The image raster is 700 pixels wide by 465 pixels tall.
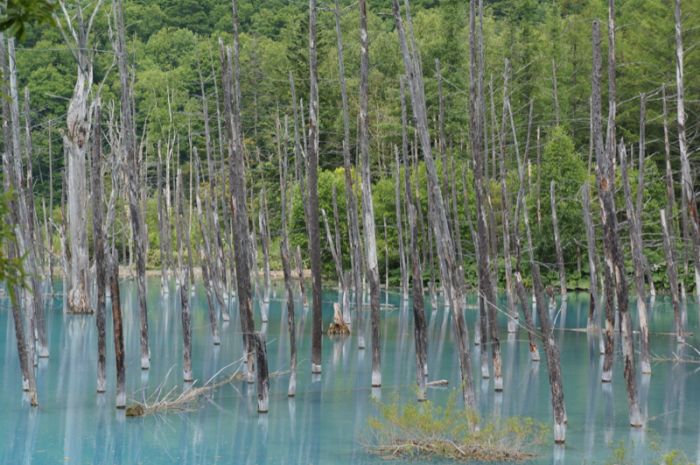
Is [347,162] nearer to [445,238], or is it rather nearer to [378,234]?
[445,238]

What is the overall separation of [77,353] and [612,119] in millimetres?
11399

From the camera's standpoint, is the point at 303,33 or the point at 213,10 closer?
the point at 303,33

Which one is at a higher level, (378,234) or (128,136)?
(128,136)

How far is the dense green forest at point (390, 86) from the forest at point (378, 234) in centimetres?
17

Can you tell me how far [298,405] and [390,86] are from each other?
32402 mm

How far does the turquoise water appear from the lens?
11945 mm

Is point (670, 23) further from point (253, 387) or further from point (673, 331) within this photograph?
point (253, 387)

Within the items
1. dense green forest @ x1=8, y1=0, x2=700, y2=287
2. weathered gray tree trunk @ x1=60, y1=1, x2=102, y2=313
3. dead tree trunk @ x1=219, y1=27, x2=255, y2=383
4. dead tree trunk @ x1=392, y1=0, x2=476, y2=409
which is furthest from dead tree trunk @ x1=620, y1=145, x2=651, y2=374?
dense green forest @ x1=8, y1=0, x2=700, y2=287

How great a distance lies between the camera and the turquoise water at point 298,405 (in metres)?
11.9

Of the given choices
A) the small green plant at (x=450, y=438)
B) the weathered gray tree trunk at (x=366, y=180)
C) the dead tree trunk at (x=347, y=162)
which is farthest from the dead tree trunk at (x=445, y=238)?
the dead tree trunk at (x=347, y=162)

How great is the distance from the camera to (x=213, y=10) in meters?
52.2

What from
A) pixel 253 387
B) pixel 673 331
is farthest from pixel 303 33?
pixel 253 387

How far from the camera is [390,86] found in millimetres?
45875

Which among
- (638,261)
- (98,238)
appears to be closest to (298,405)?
(98,238)
